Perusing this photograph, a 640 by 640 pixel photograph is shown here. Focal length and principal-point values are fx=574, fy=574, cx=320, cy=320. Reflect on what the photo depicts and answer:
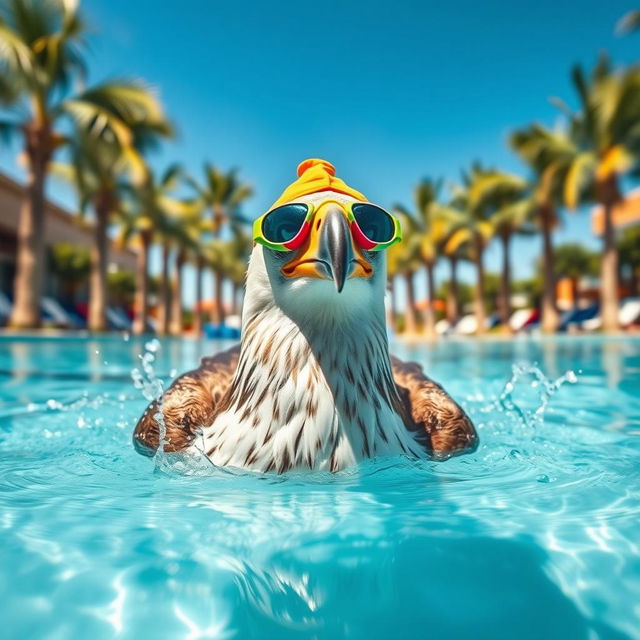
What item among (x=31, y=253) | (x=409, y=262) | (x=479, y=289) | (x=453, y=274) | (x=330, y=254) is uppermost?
(x=409, y=262)

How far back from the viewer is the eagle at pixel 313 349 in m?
2.23

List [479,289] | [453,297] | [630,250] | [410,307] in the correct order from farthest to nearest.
A: 1. [410,307]
2. [453,297]
3. [630,250]
4. [479,289]

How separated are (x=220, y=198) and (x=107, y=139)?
23.7 meters

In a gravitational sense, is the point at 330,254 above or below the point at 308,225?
below

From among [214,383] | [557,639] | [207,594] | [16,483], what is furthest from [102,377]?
[557,639]

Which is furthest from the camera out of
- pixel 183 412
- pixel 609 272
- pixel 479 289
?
pixel 479 289

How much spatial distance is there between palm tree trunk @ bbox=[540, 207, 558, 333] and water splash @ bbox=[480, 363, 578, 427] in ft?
80.6

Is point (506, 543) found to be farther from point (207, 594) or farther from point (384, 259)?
point (384, 259)

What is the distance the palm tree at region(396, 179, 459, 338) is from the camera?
133 ft

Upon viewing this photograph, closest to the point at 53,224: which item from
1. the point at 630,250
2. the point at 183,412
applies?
the point at 630,250

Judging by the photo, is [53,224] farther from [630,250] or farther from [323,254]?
[323,254]

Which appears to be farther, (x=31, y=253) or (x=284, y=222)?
(x=31, y=253)

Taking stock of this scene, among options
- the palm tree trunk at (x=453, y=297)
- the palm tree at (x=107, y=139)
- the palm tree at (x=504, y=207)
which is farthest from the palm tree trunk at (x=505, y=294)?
the palm tree at (x=107, y=139)

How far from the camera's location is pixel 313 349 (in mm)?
2377
